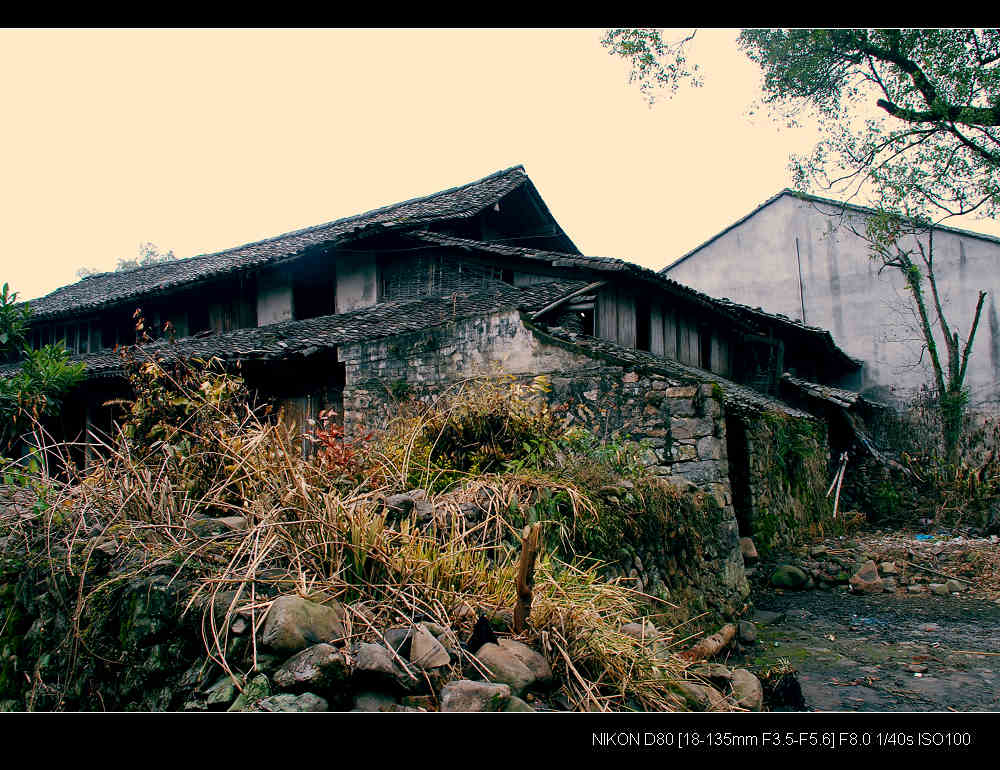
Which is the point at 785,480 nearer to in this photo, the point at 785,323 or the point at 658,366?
the point at 658,366

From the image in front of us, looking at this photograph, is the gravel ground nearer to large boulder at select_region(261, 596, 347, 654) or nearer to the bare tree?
large boulder at select_region(261, 596, 347, 654)

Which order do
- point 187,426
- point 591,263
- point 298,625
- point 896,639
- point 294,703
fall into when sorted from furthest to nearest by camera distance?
point 591,263 → point 896,639 → point 187,426 → point 298,625 → point 294,703

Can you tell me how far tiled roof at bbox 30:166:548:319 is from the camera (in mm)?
14570

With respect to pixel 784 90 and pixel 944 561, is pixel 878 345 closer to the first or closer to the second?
pixel 784 90

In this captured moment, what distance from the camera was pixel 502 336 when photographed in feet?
32.2

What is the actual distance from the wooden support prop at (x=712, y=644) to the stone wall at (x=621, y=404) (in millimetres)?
231

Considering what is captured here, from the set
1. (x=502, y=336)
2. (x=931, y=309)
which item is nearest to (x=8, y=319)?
(x=502, y=336)

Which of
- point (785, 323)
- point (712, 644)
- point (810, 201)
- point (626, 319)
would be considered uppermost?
point (810, 201)

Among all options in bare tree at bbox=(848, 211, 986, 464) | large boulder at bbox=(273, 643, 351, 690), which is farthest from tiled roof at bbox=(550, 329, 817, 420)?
bare tree at bbox=(848, 211, 986, 464)

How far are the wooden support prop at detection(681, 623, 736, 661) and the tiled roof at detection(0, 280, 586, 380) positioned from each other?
17.2 feet

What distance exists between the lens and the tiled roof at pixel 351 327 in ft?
35.8

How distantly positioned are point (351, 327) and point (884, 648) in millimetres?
9028

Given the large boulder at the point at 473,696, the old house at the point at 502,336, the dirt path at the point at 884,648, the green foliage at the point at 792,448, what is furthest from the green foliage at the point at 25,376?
the green foliage at the point at 792,448
